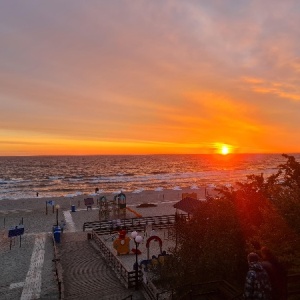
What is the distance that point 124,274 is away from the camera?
14875mm

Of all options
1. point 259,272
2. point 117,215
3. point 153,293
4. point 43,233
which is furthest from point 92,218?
point 259,272

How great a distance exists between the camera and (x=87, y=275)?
1555 centimetres

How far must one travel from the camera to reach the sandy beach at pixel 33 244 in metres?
14.6

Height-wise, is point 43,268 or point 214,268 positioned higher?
point 214,268

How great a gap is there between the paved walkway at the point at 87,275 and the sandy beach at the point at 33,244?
0.78m

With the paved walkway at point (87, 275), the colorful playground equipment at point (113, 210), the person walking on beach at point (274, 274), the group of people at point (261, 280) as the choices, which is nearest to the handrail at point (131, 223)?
the colorful playground equipment at point (113, 210)

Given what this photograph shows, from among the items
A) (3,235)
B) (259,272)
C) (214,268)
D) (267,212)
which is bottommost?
(3,235)

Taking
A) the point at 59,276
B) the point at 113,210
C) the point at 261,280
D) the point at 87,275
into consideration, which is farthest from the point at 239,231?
the point at 113,210

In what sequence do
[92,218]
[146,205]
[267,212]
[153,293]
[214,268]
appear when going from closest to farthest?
[267,212], [214,268], [153,293], [92,218], [146,205]

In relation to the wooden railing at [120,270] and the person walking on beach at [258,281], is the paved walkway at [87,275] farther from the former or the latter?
the person walking on beach at [258,281]

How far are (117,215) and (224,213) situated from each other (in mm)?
20974

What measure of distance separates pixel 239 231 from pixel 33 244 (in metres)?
15.8

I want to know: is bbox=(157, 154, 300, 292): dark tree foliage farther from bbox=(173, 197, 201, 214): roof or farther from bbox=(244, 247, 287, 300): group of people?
bbox=(173, 197, 201, 214): roof

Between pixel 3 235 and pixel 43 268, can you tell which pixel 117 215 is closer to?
pixel 3 235
